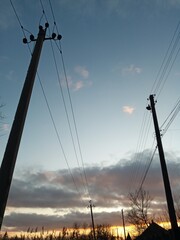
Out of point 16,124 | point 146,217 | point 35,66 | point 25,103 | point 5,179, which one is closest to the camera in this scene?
point 5,179

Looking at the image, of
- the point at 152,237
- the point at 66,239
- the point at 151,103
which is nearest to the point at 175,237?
the point at 151,103

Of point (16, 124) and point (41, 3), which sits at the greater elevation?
point (41, 3)

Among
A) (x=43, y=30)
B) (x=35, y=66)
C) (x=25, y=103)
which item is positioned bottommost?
(x=25, y=103)

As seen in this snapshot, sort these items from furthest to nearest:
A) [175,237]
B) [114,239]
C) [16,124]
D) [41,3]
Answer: [114,239], [175,237], [41,3], [16,124]

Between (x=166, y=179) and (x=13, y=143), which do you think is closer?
(x=13, y=143)

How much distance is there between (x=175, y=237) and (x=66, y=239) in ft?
396

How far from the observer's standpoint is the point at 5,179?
17.2 ft

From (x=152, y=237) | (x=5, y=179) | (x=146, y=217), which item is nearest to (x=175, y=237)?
(x=5, y=179)

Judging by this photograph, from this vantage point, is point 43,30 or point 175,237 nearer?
point 43,30

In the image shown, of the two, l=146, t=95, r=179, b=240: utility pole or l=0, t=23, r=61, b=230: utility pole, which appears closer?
l=0, t=23, r=61, b=230: utility pole

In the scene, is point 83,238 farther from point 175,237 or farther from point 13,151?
point 13,151

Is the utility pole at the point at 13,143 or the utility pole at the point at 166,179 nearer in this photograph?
the utility pole at the point at 13,143

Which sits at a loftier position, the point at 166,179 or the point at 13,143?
the point at 166,179

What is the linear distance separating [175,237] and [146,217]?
41599 mm
